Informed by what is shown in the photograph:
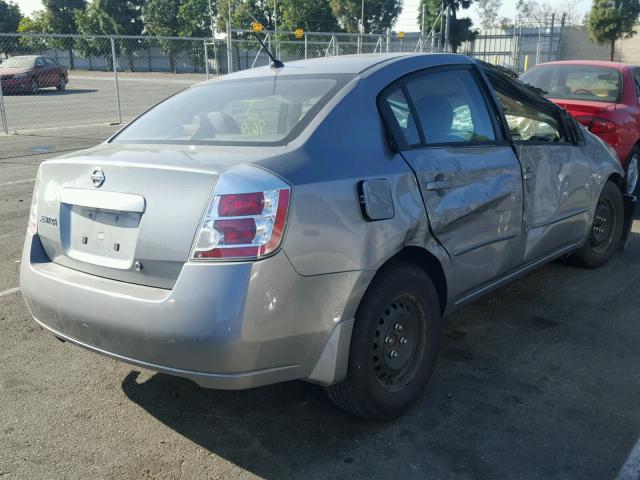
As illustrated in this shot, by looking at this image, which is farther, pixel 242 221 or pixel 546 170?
pixel 546 170

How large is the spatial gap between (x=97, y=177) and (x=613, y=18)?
147 feet

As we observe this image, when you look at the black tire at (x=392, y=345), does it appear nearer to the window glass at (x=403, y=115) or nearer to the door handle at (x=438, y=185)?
the door handle at (x=438, y=185)

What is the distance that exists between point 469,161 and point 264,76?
4.05ft

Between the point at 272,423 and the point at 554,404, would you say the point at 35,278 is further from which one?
the point at 554,404

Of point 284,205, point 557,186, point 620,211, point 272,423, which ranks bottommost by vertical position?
point 272,423

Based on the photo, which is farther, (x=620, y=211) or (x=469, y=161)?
(x=620, y=211)

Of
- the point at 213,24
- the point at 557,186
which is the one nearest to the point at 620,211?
the point at 557,186

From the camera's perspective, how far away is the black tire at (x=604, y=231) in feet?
17.4

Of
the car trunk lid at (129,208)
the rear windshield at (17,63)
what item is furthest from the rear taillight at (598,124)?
the rear windshield at (17,63)

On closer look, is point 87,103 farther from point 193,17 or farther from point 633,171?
point 193,17

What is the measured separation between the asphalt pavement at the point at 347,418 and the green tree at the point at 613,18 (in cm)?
4272

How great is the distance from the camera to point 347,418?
10.5ft

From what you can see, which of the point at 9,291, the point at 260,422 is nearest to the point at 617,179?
the point at 260,422

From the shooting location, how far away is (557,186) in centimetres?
436
